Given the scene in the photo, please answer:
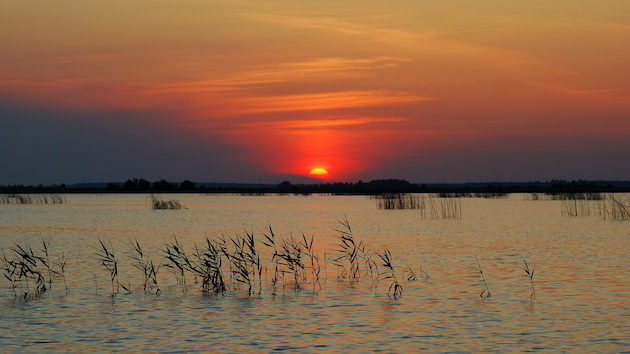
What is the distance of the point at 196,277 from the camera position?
23984 millimetres

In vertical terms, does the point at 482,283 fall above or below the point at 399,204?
below

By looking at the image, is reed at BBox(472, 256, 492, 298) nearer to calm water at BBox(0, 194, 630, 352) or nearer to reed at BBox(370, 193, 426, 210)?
calm water at BBox(0, 194, 630, 352)

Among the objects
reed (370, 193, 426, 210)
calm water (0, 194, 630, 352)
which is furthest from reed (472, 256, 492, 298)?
reed (370, 193, 426, 210)

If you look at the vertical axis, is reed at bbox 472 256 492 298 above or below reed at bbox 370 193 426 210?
below

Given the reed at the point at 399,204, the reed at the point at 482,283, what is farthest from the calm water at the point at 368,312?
the reed at the point at 399,204

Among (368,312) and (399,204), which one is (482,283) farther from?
(399,204)

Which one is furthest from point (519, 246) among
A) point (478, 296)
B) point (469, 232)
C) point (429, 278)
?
point (478, 296)

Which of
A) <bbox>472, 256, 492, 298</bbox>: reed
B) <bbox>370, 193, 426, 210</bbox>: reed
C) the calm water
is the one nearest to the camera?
the calm water

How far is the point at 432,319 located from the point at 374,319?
119cm

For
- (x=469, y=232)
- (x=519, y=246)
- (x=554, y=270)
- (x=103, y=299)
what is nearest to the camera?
(x=103, y=299)

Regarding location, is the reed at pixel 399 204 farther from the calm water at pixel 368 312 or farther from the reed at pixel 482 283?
the reed at pixel 482 283

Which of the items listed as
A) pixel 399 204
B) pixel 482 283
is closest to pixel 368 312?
pixel 482 283

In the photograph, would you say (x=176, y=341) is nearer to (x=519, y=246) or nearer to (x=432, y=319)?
(x=432, y=319)

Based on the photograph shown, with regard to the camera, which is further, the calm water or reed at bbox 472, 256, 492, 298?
reed at bbox 472, 256, 492, 298
